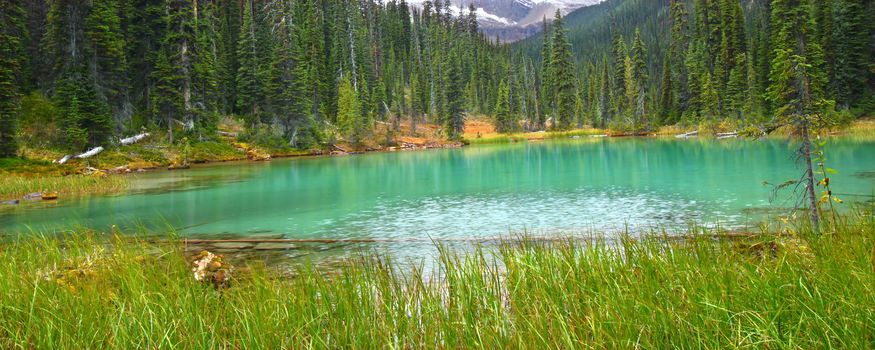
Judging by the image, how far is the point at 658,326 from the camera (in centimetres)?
356

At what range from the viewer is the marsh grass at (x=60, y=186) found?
22575 millimetres

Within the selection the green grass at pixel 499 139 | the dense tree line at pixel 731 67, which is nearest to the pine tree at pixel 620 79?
the dense tree line at pixel 731 67

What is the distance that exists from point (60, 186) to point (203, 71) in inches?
1060

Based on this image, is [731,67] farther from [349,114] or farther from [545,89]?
[349,114]

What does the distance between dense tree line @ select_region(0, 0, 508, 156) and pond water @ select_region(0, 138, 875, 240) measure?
40.5 ft

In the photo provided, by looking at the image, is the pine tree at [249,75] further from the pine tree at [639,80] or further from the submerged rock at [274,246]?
the pine tree at [639,80]

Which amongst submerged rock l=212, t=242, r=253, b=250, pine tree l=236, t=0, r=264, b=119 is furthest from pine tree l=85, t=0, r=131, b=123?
submerged rock l=212, t=242, r=253, b=250

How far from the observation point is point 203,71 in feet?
159

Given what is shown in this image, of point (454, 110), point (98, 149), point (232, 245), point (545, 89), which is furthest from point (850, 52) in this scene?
point (98, 149)

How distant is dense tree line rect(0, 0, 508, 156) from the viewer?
119 feet

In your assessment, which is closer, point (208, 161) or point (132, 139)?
point (132, 139)

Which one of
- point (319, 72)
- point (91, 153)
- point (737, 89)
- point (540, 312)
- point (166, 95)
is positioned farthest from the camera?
point (319, 72)

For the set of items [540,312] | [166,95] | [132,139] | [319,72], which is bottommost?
[540,312]

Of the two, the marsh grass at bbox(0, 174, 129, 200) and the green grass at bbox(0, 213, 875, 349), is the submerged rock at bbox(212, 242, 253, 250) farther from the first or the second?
the marsh grass at bbox(0, 174, 129, 200)
